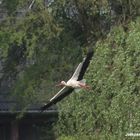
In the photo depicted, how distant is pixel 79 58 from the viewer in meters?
17.1

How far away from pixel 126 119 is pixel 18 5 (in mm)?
5849

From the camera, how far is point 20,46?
18344mm

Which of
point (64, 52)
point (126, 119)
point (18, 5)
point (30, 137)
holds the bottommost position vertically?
point (30, 137)

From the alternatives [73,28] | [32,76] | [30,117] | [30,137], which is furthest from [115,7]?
[30,137]

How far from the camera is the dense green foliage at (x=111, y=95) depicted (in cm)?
1245

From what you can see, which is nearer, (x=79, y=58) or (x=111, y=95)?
(x=111, y=95)

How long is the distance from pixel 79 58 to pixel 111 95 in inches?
158

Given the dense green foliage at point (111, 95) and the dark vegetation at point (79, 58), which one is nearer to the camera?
the dense green foliage at point (111, 95)

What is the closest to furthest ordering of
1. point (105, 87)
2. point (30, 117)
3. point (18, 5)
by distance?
point (105, 87) → point (18, 5) → point (30, 117)

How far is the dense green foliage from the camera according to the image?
1245cm

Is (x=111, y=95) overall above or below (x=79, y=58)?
below

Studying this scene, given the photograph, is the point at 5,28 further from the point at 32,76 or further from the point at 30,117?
the point at 30,117

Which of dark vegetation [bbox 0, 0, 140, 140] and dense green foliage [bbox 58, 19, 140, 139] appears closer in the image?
dense green foliage [bbox 58, 19, 140, 139]

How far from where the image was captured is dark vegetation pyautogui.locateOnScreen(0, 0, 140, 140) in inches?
500
